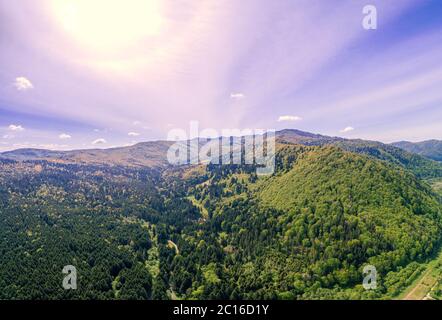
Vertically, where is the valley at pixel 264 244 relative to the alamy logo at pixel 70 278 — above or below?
above

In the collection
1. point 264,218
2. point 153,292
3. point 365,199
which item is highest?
point 365,199

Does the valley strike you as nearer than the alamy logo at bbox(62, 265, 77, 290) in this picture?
Yes

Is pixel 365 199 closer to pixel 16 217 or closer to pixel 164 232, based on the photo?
pixel 164 232

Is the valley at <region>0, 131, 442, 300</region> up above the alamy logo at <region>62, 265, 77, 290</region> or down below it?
above

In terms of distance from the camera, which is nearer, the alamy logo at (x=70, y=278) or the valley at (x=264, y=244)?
the valley at (x=264, y=244)

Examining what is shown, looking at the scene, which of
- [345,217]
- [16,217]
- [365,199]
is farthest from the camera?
[16,217]

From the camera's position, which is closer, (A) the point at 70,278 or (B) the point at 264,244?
(A) the point at 70,278

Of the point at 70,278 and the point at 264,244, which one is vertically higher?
the point at 264,244
